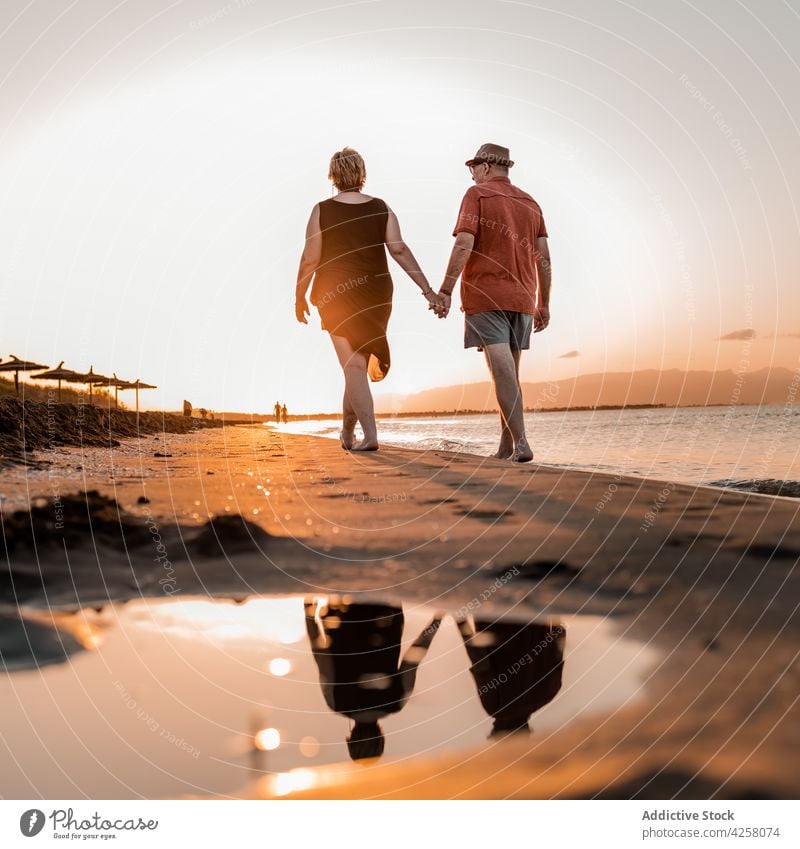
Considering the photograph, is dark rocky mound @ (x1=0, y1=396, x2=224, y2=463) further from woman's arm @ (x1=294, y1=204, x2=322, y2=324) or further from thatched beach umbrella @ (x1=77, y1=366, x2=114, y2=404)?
thatched beach umbrella @ (x1=77, y1=366, x2=114, y2=404)

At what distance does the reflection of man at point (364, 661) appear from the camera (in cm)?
184

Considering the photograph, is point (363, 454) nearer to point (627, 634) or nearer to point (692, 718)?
point (627, 634)

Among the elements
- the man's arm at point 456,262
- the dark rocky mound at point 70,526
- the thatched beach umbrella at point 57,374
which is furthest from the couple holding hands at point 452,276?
the thatched beach umbrella at point 57,374

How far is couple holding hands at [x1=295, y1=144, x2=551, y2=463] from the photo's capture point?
577cm

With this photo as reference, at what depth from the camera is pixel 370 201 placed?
6297 millimetres

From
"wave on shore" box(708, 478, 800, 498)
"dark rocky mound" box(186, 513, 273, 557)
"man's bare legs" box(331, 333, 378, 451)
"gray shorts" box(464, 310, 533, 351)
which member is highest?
"gray shorts" box(464, 310, 533, 351)

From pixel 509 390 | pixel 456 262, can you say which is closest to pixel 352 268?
pixel 456 262

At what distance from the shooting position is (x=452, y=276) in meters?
5.80

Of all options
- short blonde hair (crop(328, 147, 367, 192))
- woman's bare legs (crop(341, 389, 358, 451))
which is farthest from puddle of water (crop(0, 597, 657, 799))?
short blonde hair (crop(328, 147, 367, 192))

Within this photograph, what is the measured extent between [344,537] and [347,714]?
1.66 meters

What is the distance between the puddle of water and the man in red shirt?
340 cm

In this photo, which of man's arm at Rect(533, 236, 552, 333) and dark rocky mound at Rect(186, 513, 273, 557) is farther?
man's arm at Rect(533, 236, 552, 333)

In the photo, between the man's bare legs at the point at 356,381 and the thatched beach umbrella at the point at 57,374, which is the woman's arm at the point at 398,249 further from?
the thatched beach umbrella at the point at 57,374
